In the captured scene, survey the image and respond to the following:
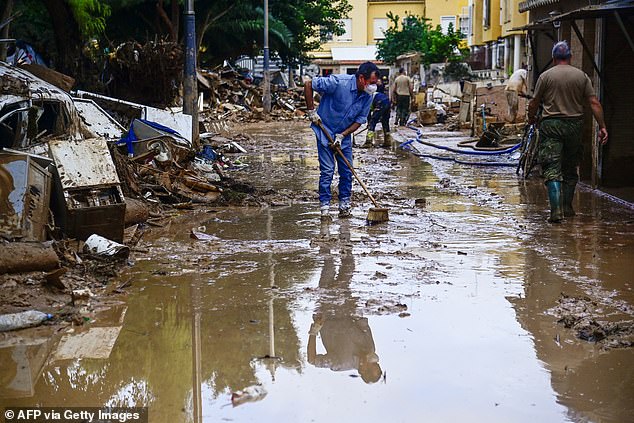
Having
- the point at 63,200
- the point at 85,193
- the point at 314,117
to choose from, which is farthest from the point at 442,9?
the point at 63,200

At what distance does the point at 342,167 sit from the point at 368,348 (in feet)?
18.3

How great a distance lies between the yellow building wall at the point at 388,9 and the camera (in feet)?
243

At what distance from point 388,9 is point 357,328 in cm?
7134

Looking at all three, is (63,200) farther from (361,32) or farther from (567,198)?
(361,32)

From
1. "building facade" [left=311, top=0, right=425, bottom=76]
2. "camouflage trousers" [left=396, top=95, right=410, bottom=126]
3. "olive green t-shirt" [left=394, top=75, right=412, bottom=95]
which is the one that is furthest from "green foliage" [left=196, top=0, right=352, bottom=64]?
"building facade" [left=311, top=0, right=425, bottom=76]

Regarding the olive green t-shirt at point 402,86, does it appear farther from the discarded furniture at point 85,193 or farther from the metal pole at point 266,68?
the discarded furniture at point 85,193

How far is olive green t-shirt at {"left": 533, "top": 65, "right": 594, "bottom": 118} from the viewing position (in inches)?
392

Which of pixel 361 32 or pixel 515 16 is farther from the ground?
pixel 361 32

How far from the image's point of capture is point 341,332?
5906 mm

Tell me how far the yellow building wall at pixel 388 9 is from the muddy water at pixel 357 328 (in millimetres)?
65843

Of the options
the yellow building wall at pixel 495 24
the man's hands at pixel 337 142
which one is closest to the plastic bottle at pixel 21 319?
the man's hands at pixel 337 142

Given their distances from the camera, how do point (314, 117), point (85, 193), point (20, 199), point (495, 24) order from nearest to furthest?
1. point (20, 199)
2. point (85, 193)
3. point (314, 117)
4. point (495, 24)

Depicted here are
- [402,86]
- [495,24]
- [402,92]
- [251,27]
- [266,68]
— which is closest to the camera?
[402,86]

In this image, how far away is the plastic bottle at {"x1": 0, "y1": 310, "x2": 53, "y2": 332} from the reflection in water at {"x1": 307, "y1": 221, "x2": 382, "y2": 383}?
5.84 ft
